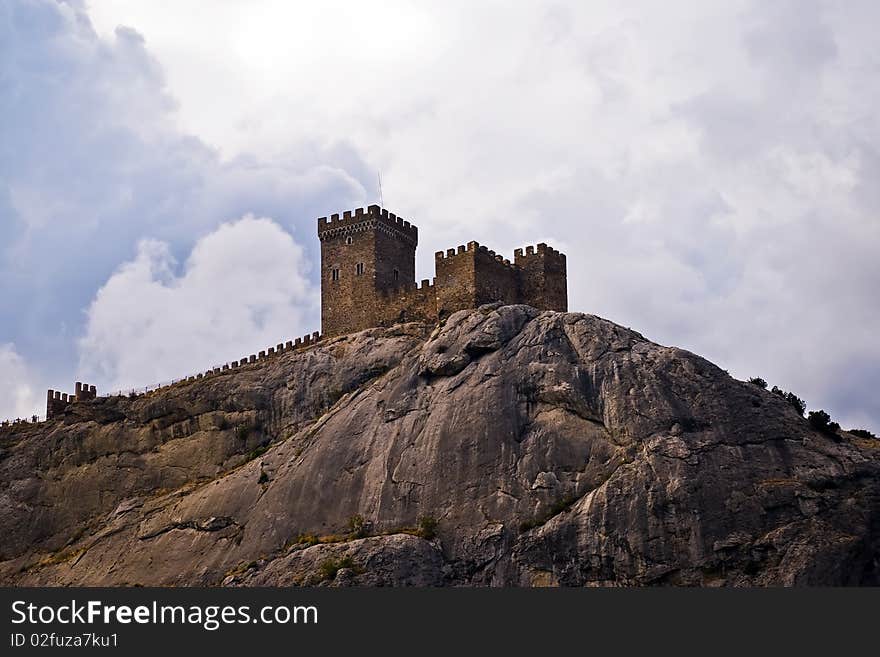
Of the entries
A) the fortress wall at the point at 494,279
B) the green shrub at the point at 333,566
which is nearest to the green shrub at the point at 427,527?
the green shrub at the point at 333,566

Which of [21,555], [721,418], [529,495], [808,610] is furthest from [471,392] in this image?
[21,555]

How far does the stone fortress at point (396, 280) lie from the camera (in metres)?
90.0

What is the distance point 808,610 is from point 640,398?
17296 mm

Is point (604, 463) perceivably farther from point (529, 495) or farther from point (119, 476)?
point (119, 476)

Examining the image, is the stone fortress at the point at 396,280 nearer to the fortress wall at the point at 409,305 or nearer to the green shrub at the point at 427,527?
the fortress wall at the point at 409,305

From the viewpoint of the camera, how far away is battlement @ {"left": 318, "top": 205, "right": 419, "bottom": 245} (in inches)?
3789

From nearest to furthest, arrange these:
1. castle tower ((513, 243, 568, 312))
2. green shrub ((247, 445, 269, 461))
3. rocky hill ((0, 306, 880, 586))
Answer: rocky hill ((0, 306, 880, 586)), green shrub ((247, 445, 269, 461)), castle tower ((513, 243, 568, 312))

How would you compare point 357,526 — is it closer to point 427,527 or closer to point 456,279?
point 427,527

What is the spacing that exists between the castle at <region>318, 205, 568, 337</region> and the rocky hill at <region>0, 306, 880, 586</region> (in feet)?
9.05

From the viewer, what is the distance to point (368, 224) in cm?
9612

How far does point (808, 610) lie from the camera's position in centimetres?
6312

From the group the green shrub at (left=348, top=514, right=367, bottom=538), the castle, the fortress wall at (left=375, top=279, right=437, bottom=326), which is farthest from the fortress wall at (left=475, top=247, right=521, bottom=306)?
the green shrub at (left=348, top=514, right=367, bottom=538)

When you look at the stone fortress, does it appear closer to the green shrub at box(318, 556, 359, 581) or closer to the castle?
the castle

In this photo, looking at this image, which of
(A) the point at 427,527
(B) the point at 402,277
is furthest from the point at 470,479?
(B) the point at 402,277
